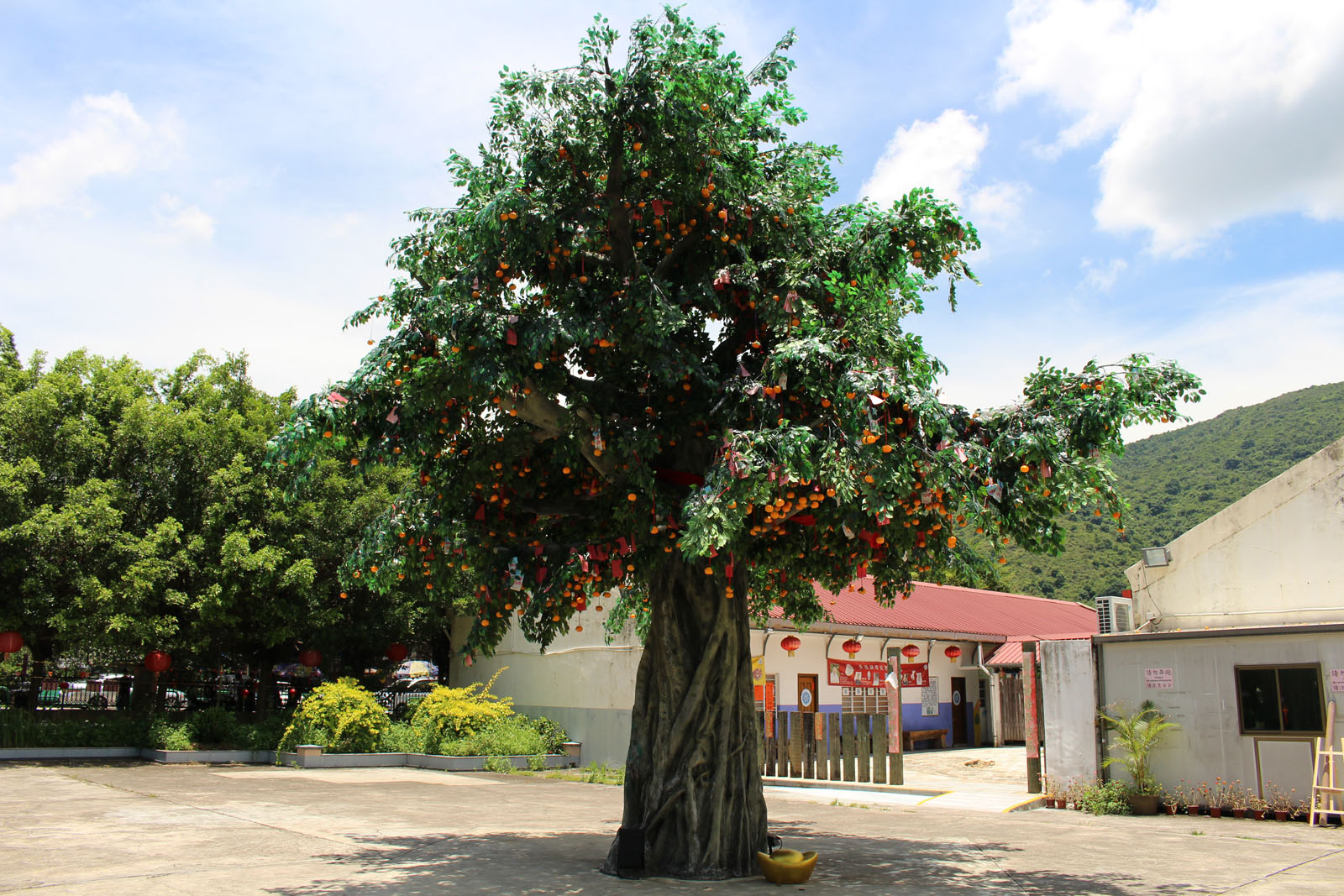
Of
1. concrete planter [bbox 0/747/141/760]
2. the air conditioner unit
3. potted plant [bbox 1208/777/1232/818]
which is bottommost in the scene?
concrete planter [bbox 0/747/141/760]

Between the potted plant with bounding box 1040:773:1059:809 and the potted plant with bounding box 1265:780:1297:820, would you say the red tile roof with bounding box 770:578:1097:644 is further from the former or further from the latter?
the potted plant with bounding box 1265:780:1297:820

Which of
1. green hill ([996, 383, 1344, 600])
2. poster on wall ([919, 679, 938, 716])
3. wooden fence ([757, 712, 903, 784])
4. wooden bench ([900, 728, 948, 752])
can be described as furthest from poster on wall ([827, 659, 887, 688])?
green hill ([996, 383, 1344, 600])

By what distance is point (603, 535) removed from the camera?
9391 mm

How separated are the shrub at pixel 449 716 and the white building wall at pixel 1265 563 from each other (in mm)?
12446

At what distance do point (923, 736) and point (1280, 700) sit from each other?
11.3m

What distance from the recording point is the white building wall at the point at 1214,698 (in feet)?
42.0

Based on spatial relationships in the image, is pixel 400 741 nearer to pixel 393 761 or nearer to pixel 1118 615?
pixel 393 761

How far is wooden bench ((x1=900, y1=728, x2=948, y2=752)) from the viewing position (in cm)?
2292

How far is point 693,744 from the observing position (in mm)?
9156

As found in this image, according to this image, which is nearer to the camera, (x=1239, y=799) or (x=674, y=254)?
(x=674, y=254)

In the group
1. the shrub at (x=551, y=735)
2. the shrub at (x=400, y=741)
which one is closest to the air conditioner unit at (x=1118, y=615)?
the shrub at (x=551, y=735)

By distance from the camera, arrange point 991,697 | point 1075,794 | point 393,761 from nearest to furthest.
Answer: point 1075,794 < point 393,761 < point 991,697

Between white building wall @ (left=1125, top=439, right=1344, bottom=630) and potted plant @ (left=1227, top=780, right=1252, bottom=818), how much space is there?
2.85 m

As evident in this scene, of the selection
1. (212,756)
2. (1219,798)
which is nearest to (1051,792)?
(1219,798)
